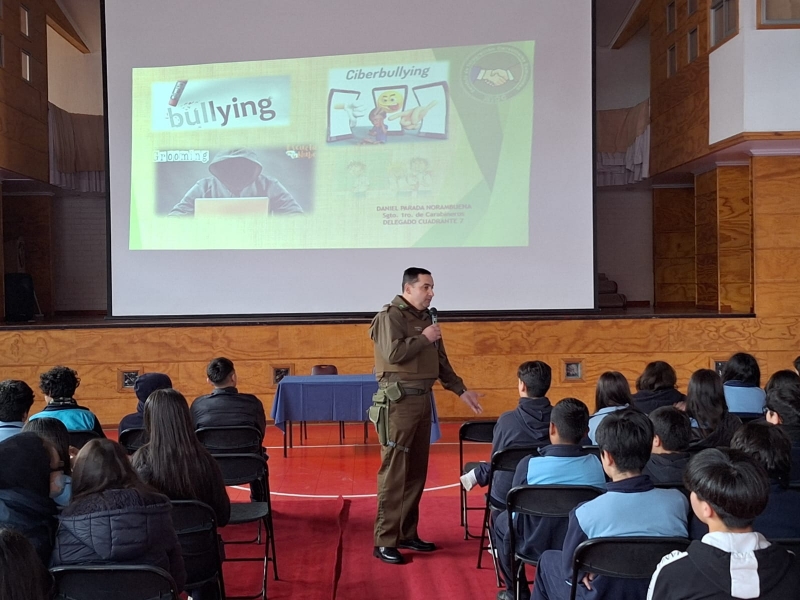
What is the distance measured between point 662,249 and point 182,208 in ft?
26.8

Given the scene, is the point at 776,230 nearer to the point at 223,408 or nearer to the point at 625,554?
the point at 223,408

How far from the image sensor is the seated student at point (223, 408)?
14.8ft

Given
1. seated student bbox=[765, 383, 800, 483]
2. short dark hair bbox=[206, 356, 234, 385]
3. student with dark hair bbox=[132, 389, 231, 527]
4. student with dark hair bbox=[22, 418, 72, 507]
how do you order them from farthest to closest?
short dark hair bbox=[206, 356, 234, 385] → seated student bbox=[765, 383, 800, 483] → student with dark hair bbox=[132, 389, 231, 527] → student with dark hair bbox=[22, 418, 72, 507]

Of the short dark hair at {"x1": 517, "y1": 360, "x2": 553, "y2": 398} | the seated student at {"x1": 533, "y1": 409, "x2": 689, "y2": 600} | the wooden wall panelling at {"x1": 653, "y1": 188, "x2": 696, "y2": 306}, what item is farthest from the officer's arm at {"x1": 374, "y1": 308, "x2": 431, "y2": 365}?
the wooden wall panelling at {"x1": 653, "y1": 188, "x2": 696, "y2": 306}

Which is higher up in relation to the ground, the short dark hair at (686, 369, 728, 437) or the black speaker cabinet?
the black speaker cabinet

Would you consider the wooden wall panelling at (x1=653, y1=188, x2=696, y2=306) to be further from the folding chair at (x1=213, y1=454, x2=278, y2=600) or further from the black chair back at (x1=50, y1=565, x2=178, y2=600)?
the black chair back at (x1=50, y1=565, x2=178, y2=600)

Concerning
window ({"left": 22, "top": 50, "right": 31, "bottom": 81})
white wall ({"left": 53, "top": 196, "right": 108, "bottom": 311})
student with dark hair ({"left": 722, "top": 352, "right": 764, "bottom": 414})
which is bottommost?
student with dark hair ({"left": 722, "top": 352, "right": 764, "bottom": 414})

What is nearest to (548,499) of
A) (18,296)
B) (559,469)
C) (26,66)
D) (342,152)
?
(559,469)

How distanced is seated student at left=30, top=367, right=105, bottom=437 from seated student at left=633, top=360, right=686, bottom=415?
113 inches

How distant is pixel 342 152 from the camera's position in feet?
26.9

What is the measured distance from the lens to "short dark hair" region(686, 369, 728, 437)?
3.63m

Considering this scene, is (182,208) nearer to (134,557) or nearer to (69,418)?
(69,418)

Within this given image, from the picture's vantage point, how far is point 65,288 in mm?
12828

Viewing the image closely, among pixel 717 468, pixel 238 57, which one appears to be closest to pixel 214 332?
pixel 238 57
